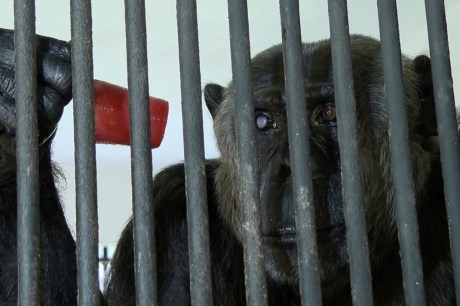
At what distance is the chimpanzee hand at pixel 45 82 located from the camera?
78.7 inches

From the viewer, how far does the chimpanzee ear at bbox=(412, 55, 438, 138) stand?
3072mm

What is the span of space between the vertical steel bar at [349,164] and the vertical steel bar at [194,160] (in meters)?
0.29

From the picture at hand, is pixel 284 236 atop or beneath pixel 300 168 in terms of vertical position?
beneath

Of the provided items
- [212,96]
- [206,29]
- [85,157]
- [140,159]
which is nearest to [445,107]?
[140,159]

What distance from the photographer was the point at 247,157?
62.4 inches

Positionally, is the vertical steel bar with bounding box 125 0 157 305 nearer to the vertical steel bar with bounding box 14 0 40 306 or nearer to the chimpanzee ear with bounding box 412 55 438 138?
the vertical steel bar with bounding box 14 0 40 306

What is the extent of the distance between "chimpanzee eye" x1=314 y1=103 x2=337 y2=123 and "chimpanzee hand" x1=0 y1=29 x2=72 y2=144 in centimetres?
117

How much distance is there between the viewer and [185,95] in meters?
1.63

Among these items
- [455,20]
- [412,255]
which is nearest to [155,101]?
[412,255]

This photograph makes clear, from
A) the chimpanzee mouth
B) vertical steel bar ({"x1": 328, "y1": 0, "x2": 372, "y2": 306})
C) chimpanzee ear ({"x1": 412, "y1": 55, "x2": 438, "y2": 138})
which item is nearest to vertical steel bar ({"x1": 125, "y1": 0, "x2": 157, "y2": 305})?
vertical steel bar ({"x1": 328, "y1": 0, "x2": 372, "y2": 306})

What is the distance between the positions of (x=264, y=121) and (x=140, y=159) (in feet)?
4.81

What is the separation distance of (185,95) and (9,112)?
73 centimetres

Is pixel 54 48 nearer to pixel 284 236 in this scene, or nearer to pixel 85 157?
pixel 85 157

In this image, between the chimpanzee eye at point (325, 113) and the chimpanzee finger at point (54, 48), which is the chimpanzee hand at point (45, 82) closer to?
the chimpanzee finger at point (54, 48)
